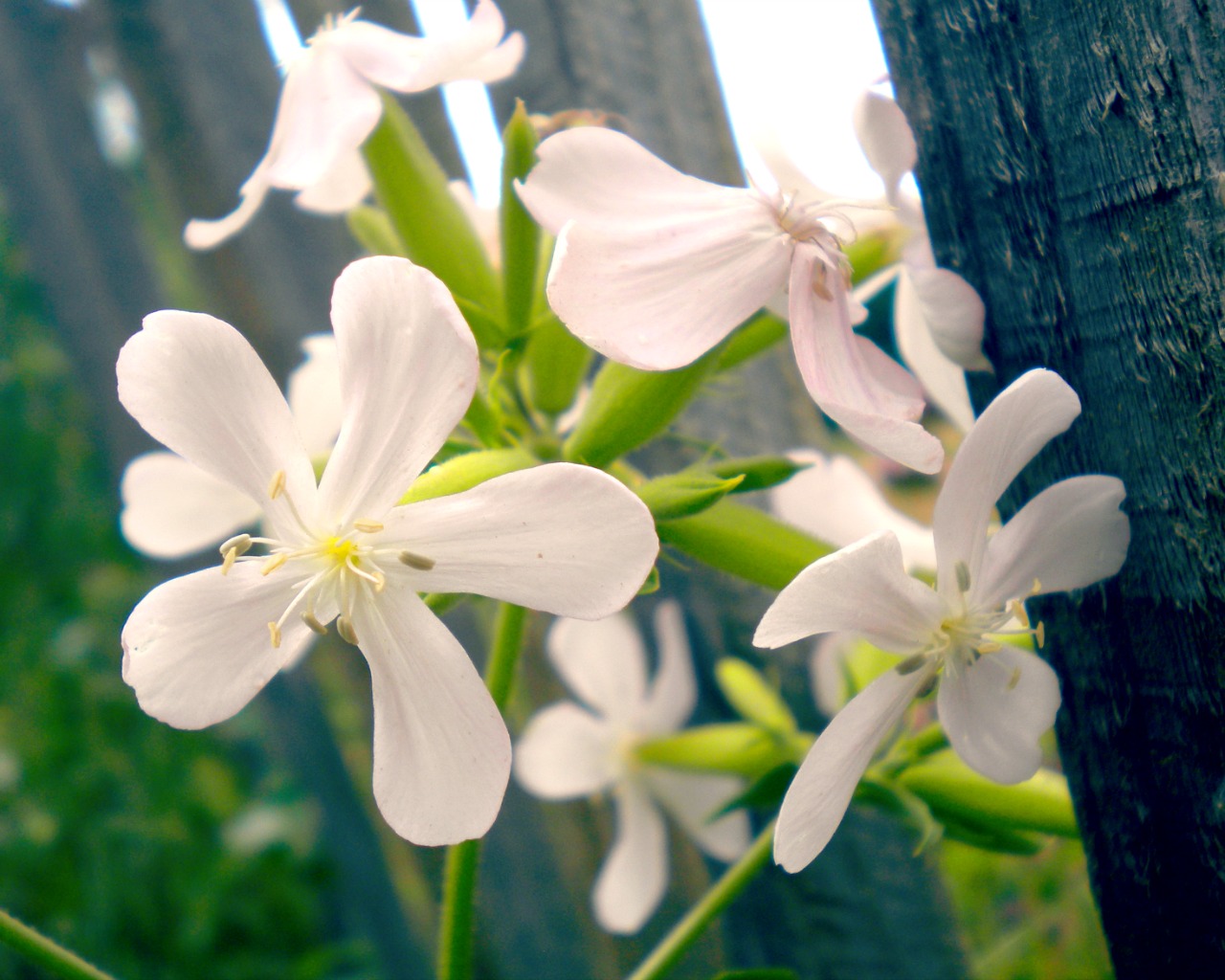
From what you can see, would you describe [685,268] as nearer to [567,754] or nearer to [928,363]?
[928,363]

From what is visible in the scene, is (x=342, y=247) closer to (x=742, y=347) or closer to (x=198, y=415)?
(x=742, y=347)

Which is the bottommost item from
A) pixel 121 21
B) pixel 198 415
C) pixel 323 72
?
pixel 198 415

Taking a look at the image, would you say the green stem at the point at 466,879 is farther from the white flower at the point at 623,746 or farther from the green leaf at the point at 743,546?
the white flower at the point at 623,746

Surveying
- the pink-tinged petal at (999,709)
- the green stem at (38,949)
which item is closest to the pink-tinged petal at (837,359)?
the pink-tinged petal at (999,709)

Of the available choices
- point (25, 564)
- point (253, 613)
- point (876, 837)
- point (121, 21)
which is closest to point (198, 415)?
point (253, 613)

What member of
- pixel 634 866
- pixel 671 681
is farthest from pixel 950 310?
pixel 634 866

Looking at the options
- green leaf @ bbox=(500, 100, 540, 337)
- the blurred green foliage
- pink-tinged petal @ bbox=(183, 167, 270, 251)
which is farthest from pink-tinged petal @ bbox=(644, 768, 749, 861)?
the blurred green foliage
